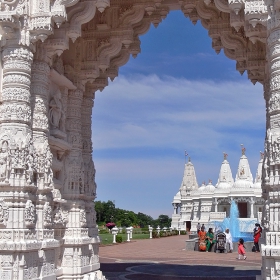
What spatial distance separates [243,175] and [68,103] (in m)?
53.5

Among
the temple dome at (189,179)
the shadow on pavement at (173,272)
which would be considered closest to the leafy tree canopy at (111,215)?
the temple dome at (189,179)

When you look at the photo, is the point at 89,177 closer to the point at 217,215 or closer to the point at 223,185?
the point at 217,215

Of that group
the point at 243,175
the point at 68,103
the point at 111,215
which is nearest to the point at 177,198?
the point at 111,215

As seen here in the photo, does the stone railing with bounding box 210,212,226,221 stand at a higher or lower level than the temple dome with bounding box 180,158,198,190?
lower

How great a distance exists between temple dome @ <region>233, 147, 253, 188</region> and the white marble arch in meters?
50.0

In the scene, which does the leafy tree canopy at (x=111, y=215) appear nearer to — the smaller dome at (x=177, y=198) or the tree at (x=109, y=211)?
the tree at (x=109, y=211)

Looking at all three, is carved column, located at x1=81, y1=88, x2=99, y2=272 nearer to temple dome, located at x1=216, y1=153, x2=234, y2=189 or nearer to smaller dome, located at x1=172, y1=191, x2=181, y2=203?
temple dome, located at x1=216, y1=153, x2=234, y2=189

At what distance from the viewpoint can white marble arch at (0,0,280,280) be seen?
29.5 ft

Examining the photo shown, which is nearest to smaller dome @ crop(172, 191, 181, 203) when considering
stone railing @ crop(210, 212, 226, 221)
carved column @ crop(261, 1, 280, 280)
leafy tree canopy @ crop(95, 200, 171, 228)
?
leafy tree canopy @ crop(95, 200, 171, 228)

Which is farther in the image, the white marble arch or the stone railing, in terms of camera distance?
the stone railing

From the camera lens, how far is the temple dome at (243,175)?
61.2 metres

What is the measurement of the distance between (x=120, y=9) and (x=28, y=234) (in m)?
6.85

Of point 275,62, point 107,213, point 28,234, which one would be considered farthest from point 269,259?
point 107,213

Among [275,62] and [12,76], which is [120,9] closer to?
[12,76]
